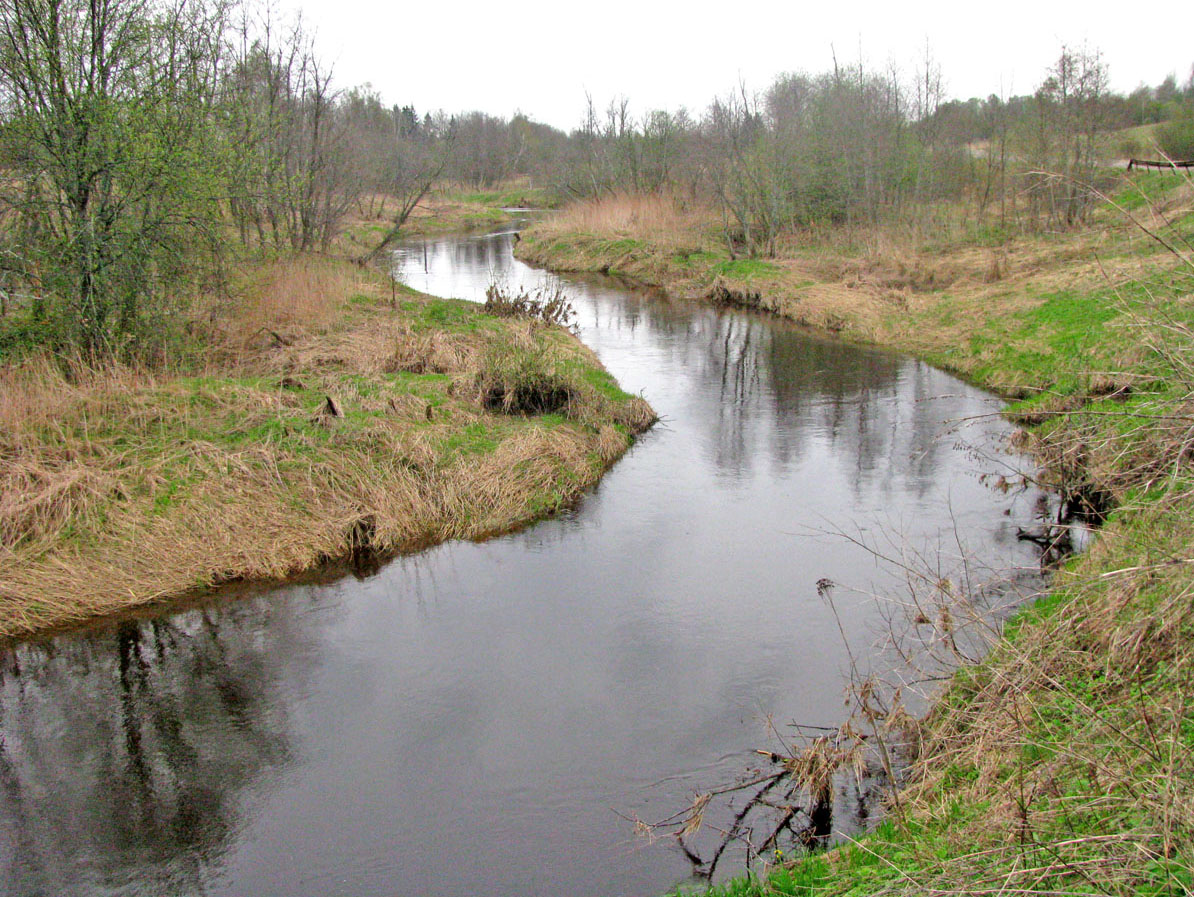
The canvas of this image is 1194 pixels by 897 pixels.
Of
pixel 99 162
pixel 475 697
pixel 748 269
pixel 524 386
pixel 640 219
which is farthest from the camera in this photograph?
pixel 640 219

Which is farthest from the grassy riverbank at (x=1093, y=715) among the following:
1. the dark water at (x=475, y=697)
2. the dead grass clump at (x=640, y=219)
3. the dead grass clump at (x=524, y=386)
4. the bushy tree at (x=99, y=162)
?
the dead grass clump at (x=640, y=219)

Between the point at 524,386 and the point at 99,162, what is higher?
the point at 99,162

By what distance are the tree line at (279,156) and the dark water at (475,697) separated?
3.90 m

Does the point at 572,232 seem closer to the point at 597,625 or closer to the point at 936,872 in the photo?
the point at 597,625

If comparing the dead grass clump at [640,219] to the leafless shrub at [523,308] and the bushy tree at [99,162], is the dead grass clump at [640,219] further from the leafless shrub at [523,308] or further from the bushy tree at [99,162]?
the bushy tree at [99,162]

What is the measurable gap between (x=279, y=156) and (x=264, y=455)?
312 inches

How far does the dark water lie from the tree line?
390 centimetres

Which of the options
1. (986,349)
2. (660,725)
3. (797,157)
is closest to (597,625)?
(660,725)

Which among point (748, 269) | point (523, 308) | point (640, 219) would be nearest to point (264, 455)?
point (523, 308)

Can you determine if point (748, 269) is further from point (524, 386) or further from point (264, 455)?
point (264, 455)

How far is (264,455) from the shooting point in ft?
31.5

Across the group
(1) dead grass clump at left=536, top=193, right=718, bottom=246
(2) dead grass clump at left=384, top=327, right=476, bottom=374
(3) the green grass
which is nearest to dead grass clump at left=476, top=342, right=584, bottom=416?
(2) dead grass clump at left=384, top=327, right=476, bottom=374

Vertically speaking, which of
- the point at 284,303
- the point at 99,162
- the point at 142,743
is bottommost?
the point at 142,743

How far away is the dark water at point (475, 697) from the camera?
523cm
